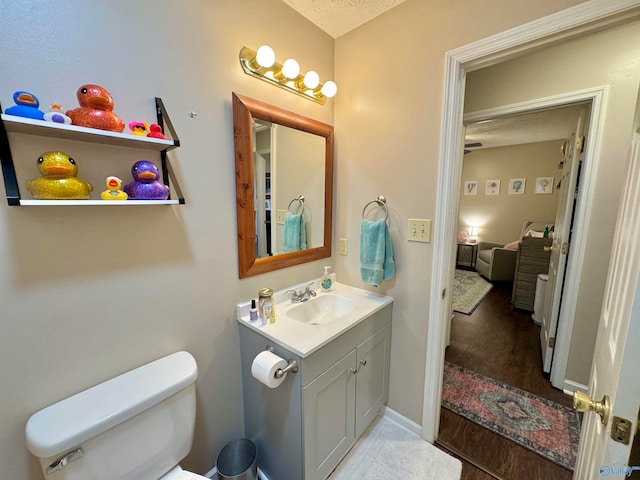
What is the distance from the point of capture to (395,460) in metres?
1.47

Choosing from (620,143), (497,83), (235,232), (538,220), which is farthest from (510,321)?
(235,232)

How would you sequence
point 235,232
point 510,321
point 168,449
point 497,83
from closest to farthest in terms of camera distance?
point 168,449, point 235,232, point 497,83, point 510,321

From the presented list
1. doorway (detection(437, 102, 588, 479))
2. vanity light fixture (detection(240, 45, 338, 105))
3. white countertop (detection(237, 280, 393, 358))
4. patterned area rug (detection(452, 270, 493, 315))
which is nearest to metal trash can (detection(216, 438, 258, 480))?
white countertop (detection(237, 280, 393, 358))

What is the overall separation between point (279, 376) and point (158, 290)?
2.01 ft

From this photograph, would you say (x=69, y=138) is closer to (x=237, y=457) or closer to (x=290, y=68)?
(x=290, y=68)

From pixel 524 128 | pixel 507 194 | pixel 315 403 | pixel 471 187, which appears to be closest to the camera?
pixel 315 403

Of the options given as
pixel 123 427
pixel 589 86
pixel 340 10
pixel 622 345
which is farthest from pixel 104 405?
pixel 589 86

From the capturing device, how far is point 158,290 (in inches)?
42.6

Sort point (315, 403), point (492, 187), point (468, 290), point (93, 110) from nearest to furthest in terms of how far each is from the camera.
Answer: point (93, 110)
point (315, 403)
point (468, 290)
point (492, 187)

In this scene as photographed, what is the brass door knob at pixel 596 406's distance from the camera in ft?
2.00

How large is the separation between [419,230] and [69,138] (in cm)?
152

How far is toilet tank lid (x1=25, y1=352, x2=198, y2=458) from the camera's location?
2.49ft

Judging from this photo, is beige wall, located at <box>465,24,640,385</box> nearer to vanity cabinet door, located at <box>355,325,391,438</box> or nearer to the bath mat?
the bath mat

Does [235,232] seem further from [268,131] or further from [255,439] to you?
[255,439]
